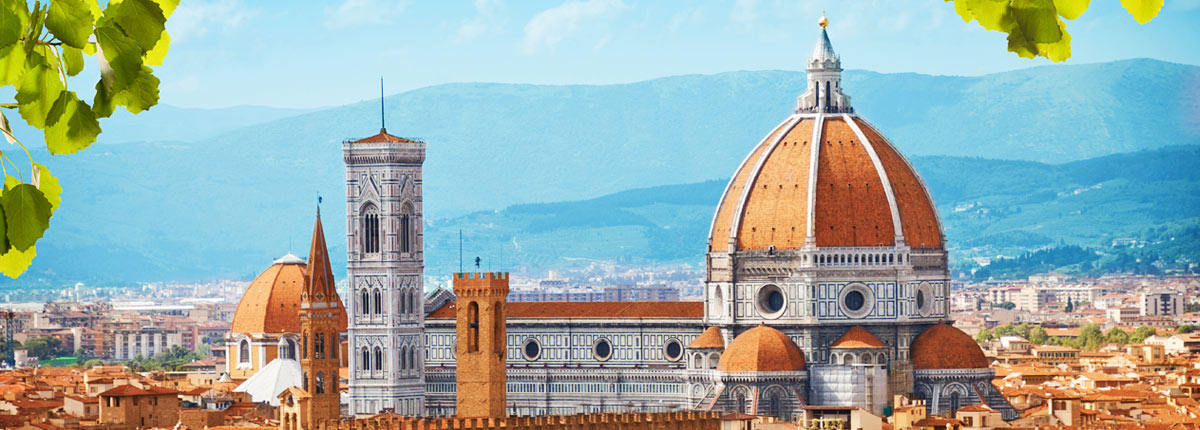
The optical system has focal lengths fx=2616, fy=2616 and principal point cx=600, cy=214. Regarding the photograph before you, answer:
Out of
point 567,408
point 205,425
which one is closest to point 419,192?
point 567,408

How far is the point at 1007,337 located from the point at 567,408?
72.6 metres

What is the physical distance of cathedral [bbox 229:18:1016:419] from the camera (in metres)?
82.4

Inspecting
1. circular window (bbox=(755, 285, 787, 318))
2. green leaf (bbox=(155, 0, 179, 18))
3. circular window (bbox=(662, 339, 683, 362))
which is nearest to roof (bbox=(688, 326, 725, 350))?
circular window (bbox=(662, 339, 683, 362))

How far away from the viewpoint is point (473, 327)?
69625mm

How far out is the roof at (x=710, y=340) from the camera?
84.2m

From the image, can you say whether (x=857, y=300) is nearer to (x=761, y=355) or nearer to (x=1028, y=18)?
(x=761, y=355)

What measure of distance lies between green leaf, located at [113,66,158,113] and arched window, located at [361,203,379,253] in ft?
268

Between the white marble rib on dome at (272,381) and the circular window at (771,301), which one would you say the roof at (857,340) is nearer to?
the circular window at (771,301)

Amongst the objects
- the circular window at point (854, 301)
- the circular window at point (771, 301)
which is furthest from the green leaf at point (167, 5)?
the circular window at point (854, 301)

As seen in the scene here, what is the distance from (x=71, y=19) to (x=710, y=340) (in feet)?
258

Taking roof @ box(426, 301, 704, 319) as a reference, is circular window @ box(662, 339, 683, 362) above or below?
below

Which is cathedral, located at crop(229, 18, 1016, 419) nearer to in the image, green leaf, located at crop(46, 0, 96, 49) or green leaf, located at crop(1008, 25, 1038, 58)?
green leaf, located at crop(46, 0, 96, 49)

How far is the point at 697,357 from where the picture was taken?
84.4 m

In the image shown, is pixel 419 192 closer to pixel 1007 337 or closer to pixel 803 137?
pixel 803 137
